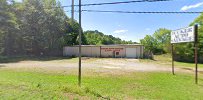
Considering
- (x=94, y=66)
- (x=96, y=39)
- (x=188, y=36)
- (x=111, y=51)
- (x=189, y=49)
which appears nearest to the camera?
(x=188, y=36)

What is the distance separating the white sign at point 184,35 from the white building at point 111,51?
1864 cm

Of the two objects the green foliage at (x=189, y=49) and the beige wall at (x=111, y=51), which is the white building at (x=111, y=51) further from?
the green foliage at (x=189, y=49)

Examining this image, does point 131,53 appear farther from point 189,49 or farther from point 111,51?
point 189,49

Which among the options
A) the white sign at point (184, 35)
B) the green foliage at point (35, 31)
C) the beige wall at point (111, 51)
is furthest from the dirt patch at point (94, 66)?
the green foliage at point (35, 31)

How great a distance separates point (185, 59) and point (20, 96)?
31400 mm

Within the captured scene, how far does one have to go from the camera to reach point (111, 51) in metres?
34.1

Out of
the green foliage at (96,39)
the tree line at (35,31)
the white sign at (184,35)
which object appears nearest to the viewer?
the white sign at (184,35)

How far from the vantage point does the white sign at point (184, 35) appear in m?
11.3

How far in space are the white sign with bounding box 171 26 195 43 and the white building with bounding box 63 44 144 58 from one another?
1864cm

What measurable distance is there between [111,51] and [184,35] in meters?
22.1

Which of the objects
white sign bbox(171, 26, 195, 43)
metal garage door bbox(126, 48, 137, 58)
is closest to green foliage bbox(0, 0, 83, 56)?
metal garage door bbox(126, 48, 137, 58)

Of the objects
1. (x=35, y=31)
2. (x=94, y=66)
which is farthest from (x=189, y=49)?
(x=35, y=31)

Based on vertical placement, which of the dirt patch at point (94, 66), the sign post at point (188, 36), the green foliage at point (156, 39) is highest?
the green foliage at point (156, 39)

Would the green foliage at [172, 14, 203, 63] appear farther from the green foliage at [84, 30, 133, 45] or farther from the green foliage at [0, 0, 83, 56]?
the green foliage at [84, 30, 133, 45]
